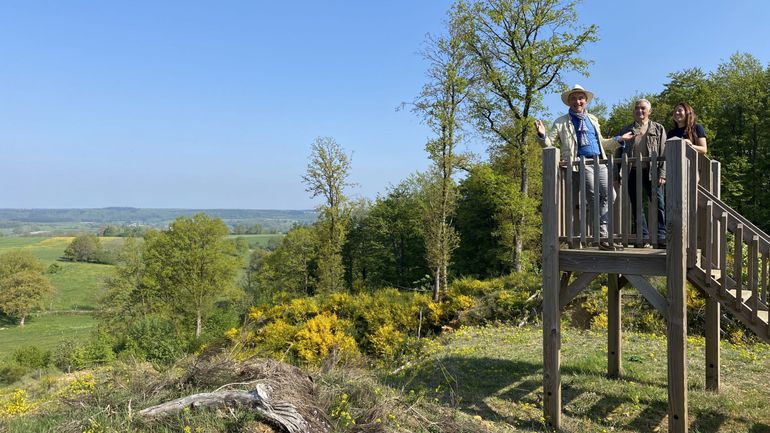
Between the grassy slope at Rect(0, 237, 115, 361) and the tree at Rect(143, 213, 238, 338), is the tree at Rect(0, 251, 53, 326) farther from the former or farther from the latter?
the tree at Rect(143, 213, 238, 338)

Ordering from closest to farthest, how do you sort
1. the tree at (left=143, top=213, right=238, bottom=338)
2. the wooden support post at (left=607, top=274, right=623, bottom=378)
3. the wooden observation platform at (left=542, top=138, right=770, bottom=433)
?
1. the wooden observation platform at (left=542, top=138, right=770, bottom=433)
2. the wooden support post at (left=607, top=274, right=623, bottom=378)
3. the tree at (left=143, top=213, right=238, bottom=338)

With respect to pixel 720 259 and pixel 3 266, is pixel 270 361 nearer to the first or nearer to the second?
pixel 720 259

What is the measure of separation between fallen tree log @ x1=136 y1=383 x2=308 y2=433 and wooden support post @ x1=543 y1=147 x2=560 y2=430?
299cm

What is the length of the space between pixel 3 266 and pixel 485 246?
5417cm

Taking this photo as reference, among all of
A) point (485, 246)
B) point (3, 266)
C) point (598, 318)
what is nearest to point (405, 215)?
point (485, 246)

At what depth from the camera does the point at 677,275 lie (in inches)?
185

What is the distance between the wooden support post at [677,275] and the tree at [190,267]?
3309 cm

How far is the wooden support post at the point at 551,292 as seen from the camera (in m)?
5.36

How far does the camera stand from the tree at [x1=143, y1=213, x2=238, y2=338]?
110 ft

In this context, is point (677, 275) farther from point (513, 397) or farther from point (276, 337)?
point (276, 337)

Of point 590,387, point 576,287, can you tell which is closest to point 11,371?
point 590,387

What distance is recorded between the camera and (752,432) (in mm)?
5098

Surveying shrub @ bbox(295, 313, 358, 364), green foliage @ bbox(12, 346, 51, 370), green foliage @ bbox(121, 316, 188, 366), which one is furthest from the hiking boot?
green foliage @ bbox(12, 346, 51, 370)

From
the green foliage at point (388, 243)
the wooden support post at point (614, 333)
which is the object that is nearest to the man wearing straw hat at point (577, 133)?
the wooden support post at point (614, 333)
